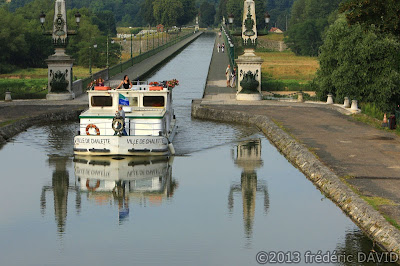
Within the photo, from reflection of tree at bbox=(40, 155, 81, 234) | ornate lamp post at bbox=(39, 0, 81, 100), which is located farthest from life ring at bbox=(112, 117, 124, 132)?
ornate lamp post at bbox=(39, 0, 81, 100)

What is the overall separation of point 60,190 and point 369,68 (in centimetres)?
3106

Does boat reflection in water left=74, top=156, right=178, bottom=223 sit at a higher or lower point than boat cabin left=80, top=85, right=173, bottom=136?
lower

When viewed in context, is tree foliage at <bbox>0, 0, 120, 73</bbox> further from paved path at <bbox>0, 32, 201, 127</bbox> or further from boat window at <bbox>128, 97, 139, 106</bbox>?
boat window at <bbox>128, 97, 139, 106</bbox>

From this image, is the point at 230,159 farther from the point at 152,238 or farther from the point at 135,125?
the point at 152,238

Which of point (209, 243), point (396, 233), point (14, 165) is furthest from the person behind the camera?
point (14, 165)

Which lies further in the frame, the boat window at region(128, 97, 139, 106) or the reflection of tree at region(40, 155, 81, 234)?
the boat window at region(128, 97, 139, 106)

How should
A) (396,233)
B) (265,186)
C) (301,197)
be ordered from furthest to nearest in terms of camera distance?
(265,186) < (301,197) < (396,233)

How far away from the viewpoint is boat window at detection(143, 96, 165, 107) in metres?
37.5

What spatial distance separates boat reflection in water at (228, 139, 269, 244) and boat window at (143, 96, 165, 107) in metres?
4.08

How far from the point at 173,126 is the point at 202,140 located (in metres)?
1.66


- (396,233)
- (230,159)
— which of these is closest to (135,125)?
(230,159)

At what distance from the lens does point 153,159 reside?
115 feet

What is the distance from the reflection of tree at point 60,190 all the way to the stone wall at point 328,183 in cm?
856

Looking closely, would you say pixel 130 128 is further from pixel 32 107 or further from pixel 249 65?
pixel 249 65
